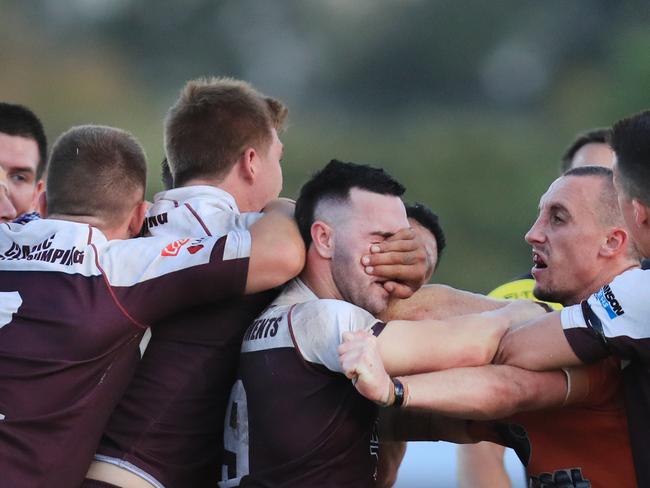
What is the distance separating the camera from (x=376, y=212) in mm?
4000

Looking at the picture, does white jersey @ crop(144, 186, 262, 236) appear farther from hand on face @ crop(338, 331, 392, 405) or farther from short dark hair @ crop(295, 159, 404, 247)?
hand on face @ crop(338, 331, 392, 405)

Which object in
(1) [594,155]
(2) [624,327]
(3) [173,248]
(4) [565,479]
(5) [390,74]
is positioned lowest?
(4) [565,479]

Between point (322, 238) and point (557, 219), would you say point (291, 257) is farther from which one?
point (557, 219)

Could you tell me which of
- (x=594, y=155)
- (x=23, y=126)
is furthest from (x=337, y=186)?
(x=594, y=155)

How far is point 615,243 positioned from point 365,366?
140 cm

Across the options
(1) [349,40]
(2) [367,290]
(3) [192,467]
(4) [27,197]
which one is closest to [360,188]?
(2) [367,290]

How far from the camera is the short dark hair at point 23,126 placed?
6227 millimetres

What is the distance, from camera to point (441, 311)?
4281 millimetres

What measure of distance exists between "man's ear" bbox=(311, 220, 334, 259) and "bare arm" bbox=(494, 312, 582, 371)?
26.6 inches

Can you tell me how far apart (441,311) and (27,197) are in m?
2.81

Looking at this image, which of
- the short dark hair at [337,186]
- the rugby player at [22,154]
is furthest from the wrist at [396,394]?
the rugby player at [22,154]

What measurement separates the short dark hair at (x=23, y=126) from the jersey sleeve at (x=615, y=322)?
3536 mm

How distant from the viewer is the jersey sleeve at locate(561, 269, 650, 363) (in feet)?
12.2

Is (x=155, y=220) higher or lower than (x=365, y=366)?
higher
